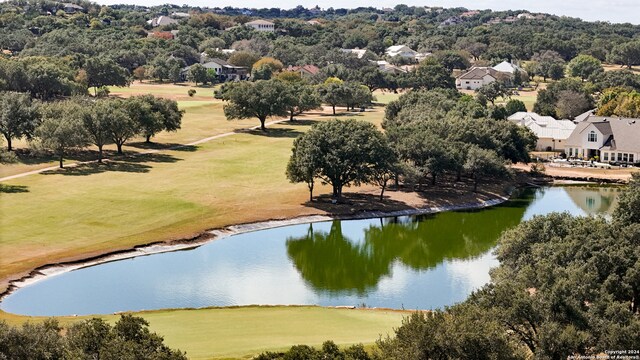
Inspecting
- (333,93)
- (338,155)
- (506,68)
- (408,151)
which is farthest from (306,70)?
(338,155)

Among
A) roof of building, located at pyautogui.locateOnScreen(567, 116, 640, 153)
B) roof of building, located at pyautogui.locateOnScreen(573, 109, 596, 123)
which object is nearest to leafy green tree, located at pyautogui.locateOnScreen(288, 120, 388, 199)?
roof of building, located at pyautogui.locateOnScreen(567, 116, 640, 153)

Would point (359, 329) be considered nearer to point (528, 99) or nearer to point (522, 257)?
point (522, 257)

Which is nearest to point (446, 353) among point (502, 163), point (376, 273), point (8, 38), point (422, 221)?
point (376, 273)

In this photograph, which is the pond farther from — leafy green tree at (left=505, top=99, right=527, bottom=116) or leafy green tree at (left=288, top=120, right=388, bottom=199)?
leafy green tree at (left=505, top=99, right=527, bottom=116)

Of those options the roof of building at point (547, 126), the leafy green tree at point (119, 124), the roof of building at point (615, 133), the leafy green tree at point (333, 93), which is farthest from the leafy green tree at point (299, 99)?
the roof of building at point (615, 133)

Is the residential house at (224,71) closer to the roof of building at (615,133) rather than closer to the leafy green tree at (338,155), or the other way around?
the roof of building at (615,133)

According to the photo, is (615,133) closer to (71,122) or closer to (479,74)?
(71,122)
